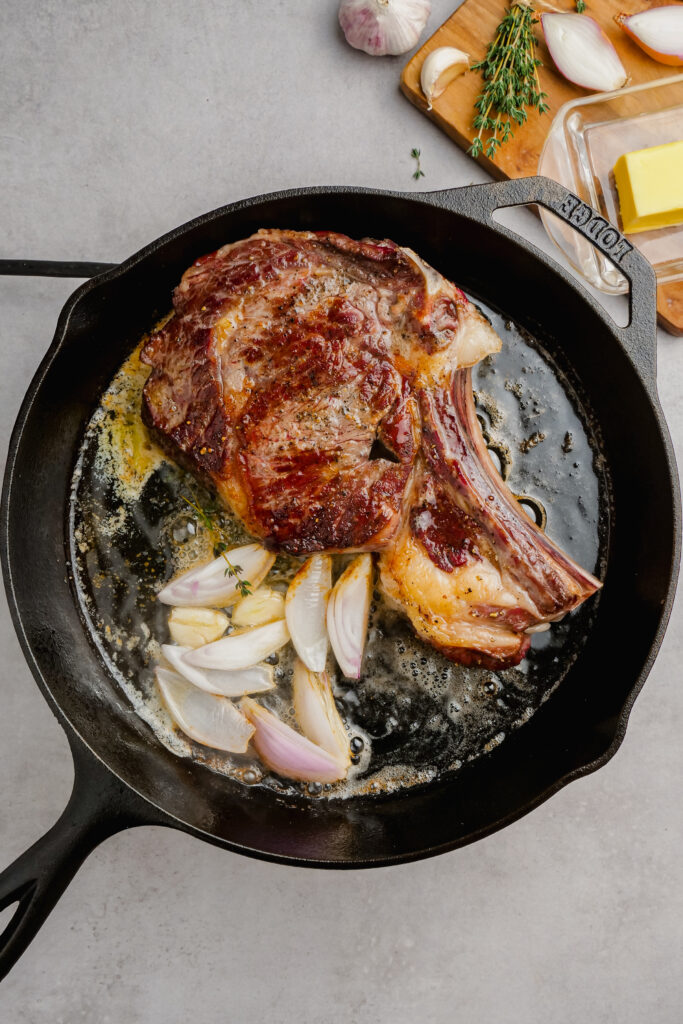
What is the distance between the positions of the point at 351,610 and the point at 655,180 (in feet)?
4.17

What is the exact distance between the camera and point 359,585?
1818mm

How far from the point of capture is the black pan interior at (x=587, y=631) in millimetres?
1821

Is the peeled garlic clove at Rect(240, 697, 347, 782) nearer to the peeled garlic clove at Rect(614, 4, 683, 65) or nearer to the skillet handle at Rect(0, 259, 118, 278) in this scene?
the skillet handle at Rect(0, 259, 118, 278)

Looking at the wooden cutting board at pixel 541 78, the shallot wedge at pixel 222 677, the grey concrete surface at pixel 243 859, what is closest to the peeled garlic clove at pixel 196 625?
the shallot wedge at pixel 222 677

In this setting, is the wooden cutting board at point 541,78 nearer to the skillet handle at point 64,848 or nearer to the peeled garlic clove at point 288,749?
the peeled garlic clove at point 288,749

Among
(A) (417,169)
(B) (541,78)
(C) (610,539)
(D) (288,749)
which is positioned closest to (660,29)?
(B) (541,78)

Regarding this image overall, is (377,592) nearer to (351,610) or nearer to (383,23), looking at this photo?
(351,610)

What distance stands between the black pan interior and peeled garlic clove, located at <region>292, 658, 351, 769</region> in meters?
0.19

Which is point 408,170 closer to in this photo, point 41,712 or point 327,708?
point 327,708

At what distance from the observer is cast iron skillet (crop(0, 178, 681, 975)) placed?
1.72 meters

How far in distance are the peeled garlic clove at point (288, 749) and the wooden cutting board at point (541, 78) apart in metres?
1.36

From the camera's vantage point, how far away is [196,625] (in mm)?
1891

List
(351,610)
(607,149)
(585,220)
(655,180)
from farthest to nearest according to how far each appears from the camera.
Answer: (607,149) < (655,180) < (351,610) < (585,220)

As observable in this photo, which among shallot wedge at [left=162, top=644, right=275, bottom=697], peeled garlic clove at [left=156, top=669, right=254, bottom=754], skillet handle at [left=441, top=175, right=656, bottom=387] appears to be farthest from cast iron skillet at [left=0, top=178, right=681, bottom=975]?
shallot wedge at [left=162, top=644, right=275, bottom=697]
